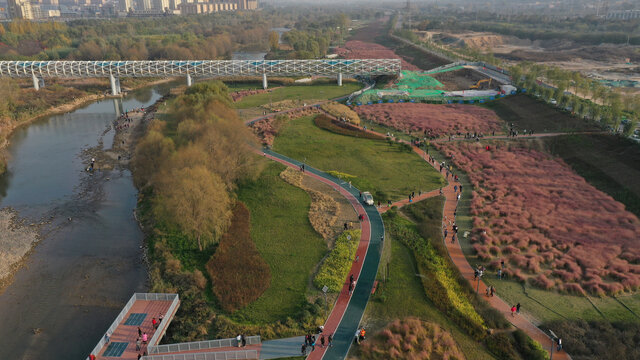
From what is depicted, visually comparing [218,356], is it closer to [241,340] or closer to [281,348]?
[241,340]

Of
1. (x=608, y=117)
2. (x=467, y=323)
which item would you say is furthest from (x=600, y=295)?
(x=608, y=117)

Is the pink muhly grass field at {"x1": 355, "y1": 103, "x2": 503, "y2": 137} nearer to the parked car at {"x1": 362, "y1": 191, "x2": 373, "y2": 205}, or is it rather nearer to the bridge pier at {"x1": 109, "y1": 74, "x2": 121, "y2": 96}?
the parked car at {"x1": 362, "y1": 191, "x2": 373, "y2": 205}

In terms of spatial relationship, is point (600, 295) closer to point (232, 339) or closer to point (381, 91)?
point (232, 339)

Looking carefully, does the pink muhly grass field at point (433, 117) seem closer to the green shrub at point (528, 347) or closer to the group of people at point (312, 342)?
the green shrub at point (528, 347)

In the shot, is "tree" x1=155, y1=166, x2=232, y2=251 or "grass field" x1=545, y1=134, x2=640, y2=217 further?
"grass field" x1=545, y1=134, x2=640, y2=217

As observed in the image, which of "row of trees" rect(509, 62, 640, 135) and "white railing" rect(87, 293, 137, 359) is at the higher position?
"row of trees" rect(509, 62, 640, 135)

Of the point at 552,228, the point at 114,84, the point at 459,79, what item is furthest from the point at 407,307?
the point at 114,84

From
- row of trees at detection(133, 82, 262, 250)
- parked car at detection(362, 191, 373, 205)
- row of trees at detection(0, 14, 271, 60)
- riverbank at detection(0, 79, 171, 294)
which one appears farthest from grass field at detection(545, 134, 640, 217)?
row of trees at detection(0, 14, 271, 60)
